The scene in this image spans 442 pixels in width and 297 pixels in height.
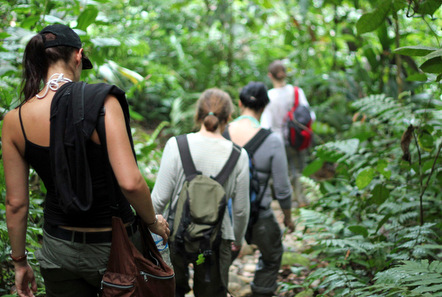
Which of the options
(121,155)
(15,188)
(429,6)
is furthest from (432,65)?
(15,188)

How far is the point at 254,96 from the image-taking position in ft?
12.2

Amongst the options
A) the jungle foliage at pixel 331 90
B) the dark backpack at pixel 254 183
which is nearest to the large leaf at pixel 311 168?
the jungle foliage at pixel 331 90

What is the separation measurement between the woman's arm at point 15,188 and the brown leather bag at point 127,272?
436 millimetres

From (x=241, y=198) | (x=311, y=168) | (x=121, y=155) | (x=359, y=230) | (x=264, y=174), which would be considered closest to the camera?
(x=121, y=155)

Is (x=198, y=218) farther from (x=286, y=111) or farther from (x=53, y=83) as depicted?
(x=286, y=111)

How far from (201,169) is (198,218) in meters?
0.36

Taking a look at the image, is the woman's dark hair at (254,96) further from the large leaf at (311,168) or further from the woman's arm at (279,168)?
the large leaf at (311,168)

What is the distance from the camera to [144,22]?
36.1 ft

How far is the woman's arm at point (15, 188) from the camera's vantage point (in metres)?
1.88

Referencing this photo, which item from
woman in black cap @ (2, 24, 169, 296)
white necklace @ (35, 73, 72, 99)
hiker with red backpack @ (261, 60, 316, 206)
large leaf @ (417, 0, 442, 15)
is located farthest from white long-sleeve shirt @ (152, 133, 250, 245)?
hiker with red backpack @ (261, 60, 316, 206)

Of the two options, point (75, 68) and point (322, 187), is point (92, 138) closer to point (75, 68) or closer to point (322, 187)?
point (75, 68)

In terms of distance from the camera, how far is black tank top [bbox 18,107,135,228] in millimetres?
1819

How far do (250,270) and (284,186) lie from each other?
149 centimetres

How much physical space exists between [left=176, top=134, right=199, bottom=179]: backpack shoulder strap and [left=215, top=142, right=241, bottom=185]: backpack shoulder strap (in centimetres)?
16
